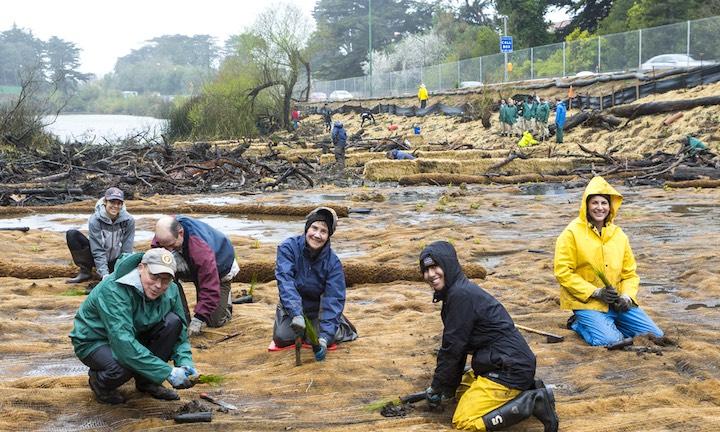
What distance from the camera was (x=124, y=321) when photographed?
482cm

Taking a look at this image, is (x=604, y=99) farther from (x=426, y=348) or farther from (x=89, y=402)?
(x=89, y=402)

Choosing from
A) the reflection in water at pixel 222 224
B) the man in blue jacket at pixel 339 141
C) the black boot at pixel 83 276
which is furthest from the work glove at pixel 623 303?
the man in blue jacket at pixel 339 141

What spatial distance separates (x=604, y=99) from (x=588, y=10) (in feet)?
73.9

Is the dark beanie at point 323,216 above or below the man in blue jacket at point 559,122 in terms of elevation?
below

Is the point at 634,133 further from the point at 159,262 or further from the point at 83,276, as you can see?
the point at 159,262

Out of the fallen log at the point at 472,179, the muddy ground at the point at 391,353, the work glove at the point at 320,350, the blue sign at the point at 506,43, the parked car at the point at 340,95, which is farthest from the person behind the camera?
the parked car at the point at 340,95

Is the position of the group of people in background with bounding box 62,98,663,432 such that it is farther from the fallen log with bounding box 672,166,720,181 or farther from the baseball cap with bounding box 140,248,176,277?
the fallen log with bounding box 672,166,720,181

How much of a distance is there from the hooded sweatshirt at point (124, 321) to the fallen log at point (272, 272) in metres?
4.33

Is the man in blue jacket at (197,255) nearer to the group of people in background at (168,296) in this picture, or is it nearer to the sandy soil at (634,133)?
the group of people in background at (168,296)

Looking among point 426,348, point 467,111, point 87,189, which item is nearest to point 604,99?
point 467,111

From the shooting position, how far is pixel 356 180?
958 inches

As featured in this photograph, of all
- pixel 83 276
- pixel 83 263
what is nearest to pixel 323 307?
pixel 83 263

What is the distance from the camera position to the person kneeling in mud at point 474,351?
16.4 feet

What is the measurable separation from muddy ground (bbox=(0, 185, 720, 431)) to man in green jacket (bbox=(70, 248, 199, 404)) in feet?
0.78
